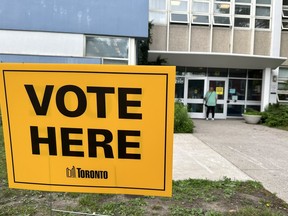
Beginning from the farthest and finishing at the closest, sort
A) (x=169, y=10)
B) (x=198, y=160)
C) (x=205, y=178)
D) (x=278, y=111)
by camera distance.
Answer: (x=169, y=10) → (x=278, y=111) → (x=198, y=160) → (x=205, y=178)

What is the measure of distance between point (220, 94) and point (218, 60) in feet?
6.66

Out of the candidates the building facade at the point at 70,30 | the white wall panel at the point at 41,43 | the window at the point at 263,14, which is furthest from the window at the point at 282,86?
the white wall panel at the point at 41,43

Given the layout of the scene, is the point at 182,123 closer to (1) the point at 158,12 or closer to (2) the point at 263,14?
(1) the point at 158,12

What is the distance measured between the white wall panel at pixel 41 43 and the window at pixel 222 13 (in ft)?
23.5

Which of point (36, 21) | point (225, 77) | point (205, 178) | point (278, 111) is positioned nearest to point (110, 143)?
point (205, 178)

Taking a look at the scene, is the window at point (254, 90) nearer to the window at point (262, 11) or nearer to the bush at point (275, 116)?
the bush at point (275, 116)

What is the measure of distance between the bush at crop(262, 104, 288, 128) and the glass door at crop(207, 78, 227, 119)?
2.26 m

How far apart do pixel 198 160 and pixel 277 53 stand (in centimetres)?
1074

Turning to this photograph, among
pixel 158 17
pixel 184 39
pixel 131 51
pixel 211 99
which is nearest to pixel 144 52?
pixel 158 17

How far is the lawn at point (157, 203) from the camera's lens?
355 cm

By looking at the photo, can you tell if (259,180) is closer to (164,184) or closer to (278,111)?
(164,184)

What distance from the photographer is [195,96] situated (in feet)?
50.8

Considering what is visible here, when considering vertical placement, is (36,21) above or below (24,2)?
below

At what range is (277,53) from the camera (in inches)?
580
